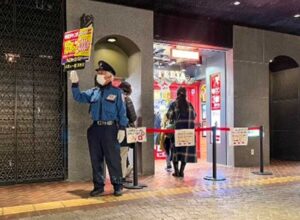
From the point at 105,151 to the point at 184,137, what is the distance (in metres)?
1.99

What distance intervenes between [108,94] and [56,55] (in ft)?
6.28

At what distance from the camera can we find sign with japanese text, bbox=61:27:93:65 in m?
5.30

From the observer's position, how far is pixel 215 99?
9438 millimetres

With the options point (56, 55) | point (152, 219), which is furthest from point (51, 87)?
point (152, 219)

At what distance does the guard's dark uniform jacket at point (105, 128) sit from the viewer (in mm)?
5438

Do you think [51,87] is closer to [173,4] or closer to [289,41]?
[173,4]

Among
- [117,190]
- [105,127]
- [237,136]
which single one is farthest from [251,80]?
[117,190]

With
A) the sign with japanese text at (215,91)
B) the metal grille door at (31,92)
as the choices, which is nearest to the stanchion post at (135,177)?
the metal grille door at (31,92)

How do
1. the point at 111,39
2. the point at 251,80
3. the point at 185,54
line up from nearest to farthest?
the point at 111,39 < the point at 185,54 < the point at 251,80

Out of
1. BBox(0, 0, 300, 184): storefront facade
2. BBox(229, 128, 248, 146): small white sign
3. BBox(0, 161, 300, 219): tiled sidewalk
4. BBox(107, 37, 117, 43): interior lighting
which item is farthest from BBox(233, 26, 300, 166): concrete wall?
BBox(107, 37, 117, 43): interior lighting

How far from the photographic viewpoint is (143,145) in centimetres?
751

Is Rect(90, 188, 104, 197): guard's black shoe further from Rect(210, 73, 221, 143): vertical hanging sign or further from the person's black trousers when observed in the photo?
Rect(210, 73, 221, 143): vertical hanging sign

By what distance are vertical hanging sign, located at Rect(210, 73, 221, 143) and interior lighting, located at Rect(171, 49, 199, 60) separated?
2.51 feet

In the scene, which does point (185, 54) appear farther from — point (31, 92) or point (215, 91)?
point (31, 92)
